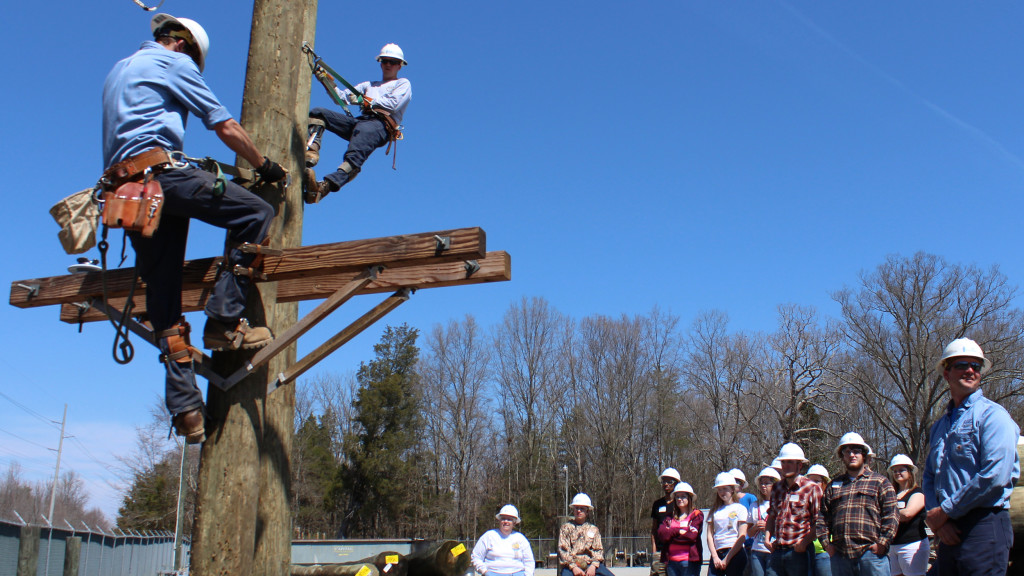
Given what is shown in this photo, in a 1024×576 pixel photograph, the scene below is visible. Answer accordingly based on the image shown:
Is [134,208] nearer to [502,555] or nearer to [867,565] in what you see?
[867,565]

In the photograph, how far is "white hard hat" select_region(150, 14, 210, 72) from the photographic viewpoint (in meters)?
4.04

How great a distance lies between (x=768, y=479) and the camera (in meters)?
8.23

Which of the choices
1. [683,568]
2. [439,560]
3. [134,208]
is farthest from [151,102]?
[439,560]

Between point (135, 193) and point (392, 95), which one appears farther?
point (392, 95)

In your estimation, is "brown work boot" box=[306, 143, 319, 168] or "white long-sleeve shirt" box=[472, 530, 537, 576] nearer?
"brown work boot" box=[306, 143, 319, 168]

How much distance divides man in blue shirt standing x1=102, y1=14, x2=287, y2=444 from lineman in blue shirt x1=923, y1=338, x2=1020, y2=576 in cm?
371

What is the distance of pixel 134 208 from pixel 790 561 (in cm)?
632

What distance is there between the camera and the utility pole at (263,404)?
3709mm

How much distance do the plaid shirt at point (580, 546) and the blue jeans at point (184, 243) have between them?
21.2 ft

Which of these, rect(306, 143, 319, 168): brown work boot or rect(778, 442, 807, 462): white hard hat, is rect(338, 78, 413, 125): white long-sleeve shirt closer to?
rect(306, 143, 319, 168): brown work boot

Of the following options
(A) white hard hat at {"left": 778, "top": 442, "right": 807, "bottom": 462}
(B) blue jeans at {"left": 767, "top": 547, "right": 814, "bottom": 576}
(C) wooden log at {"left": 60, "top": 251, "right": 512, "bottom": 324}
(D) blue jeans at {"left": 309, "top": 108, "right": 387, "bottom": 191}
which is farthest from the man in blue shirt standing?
(B) blue jeans at {"left": 767, "top": 547, "right": 814, "bottom": 576}

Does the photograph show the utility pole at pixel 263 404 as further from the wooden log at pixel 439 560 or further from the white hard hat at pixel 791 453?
the wooden log at pixel 439 560

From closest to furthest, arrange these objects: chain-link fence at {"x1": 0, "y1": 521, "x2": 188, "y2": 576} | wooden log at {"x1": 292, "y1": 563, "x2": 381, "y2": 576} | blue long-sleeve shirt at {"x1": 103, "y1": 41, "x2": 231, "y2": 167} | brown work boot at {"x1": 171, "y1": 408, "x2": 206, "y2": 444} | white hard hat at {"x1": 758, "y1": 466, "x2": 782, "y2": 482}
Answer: brown work boot at {"x1": 171, "y1": 408, "x2": 206, "y2": 444} < blue long-sleeve shirt at {"x1": 103, "y1": 41, "x2": 231, "y2": 167} < white hard hat at {"x1": 758, "y1": 466, "x2": 782, "y2": 482} < chain-link fence at {"x1": 0, "y1": 521, "x2": 188, "y2": 576} < wooden log at {"x1": 292, "y1": 563, "x2": 381, "y2": 576}

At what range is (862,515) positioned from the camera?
6246mm
